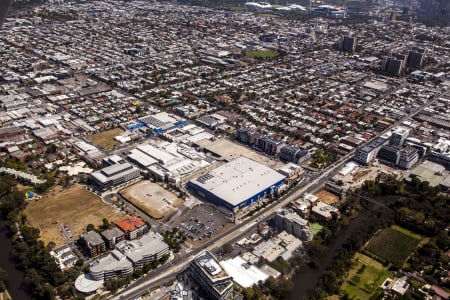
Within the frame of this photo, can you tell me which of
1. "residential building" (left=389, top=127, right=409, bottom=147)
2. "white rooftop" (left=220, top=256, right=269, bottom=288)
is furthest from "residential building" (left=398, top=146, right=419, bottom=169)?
"white rooftop" (left=220, top=256, right=269, bottom=288)

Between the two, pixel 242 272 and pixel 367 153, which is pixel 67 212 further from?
pixel 367 153

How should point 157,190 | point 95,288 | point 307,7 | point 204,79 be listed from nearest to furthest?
1. point 95,288
2. point 157,190
3. point 204,79
4. point 307,7

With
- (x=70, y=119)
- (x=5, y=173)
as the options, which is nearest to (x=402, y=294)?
(x=5, y=173)

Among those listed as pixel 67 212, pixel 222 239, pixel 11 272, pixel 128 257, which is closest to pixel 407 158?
pixel 222 239

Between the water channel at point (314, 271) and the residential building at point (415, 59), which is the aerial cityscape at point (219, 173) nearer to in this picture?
the water channel at point (314, 271)

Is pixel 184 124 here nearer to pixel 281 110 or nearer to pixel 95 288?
pixel 281 110
